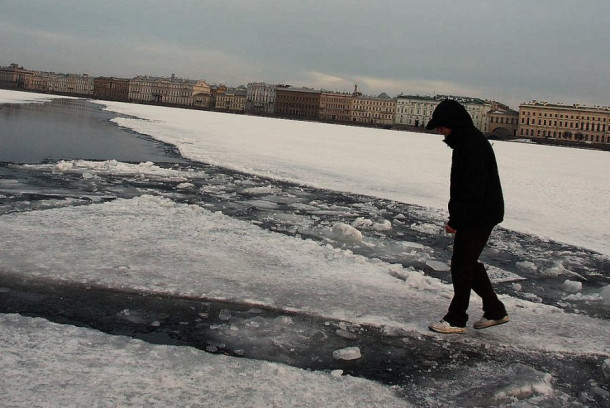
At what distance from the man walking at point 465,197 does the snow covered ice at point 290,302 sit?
0.24m

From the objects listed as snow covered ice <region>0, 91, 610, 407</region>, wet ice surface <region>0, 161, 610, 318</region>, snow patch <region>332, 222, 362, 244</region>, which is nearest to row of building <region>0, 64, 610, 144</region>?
wet ice surface <region>0, 161, 610, 318</region>

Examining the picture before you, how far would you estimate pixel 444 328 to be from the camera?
3918mm

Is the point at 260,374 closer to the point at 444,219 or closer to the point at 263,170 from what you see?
the point at 444,219

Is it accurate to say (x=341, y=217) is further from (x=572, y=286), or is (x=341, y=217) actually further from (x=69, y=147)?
(x=69, y=147)

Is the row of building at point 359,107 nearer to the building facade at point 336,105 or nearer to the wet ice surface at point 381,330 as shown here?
the building facade at point 336,105

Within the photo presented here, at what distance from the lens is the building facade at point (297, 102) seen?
6265 inches

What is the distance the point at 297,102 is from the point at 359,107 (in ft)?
55.2

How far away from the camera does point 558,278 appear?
235 inches

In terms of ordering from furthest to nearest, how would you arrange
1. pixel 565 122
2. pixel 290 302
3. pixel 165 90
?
pixel 165 90, pixel 565 122, pixel 290 302

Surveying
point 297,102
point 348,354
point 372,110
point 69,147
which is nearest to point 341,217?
point 348,354

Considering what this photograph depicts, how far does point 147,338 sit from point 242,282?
1.36 metres

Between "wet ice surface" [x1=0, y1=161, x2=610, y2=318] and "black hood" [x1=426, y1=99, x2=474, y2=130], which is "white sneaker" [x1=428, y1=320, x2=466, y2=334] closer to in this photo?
"black hood" [x1=426, y1=99, x2=474, y2=130]

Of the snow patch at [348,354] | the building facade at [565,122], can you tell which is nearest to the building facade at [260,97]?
the building facade at [565,122]

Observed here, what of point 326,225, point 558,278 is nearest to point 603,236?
point 558,278
